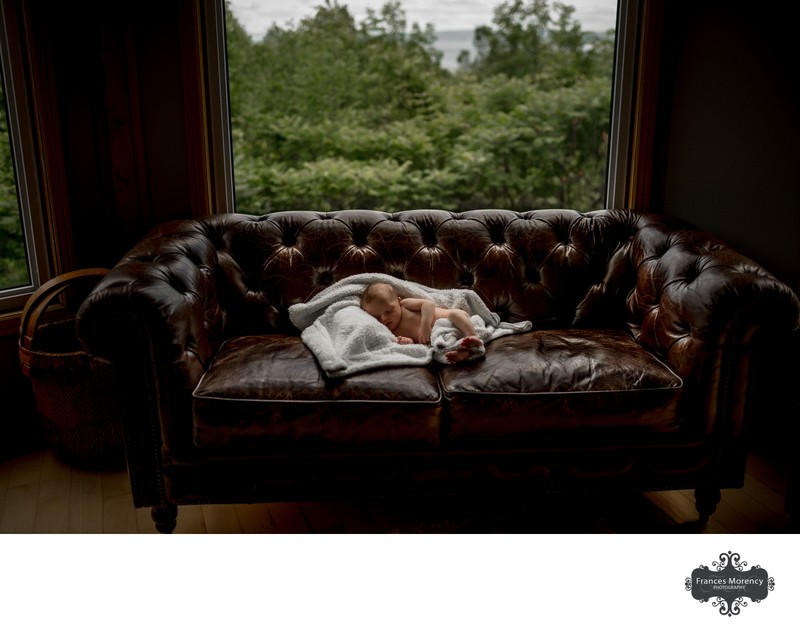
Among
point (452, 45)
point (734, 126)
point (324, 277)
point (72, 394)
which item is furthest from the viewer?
point (452, 45)

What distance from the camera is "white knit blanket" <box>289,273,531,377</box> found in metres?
2.06

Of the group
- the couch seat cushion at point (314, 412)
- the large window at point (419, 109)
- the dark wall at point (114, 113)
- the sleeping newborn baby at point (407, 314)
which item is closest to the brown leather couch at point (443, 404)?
the couch seat cushion at point (314, 412)

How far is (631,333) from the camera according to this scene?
2.39 m

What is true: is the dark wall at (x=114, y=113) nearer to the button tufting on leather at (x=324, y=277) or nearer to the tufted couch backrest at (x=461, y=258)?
the tufted couch backrest at (x=461, y=258)

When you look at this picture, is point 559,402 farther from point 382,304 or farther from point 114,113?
point 114,113

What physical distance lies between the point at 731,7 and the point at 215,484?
99.8 inches

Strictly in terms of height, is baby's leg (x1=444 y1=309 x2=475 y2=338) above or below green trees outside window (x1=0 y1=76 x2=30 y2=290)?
below

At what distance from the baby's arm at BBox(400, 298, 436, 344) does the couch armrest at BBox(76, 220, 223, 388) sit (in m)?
0.69

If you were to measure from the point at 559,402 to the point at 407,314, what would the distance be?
0.65 meters

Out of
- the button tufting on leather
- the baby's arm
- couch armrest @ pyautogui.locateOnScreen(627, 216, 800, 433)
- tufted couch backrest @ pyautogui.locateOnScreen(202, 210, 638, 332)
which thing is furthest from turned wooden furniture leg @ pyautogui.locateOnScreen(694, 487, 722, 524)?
the button tufting on leather

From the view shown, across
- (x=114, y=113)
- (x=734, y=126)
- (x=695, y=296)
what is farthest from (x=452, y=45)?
(x=695, y=296)

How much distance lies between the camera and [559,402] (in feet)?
6.30

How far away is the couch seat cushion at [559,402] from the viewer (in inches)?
75.5
